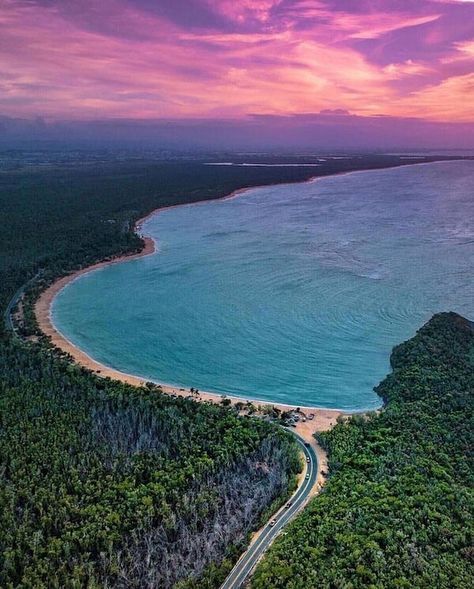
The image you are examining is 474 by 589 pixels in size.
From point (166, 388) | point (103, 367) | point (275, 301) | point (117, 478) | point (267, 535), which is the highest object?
point (275, 301)

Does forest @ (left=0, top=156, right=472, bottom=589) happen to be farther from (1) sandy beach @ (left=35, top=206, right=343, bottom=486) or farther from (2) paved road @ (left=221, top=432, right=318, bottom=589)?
(1) sandy beach @ (left=35, top=206, right=343, bottom=486)

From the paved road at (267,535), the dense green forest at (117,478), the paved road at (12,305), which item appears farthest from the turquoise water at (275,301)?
the paved road at (267,535)

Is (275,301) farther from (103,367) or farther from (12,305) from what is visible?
(12,305)

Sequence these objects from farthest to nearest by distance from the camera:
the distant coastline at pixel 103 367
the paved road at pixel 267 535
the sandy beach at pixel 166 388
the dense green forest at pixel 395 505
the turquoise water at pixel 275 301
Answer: the turquoise water at pixel 275 301, the distant coastline at pixel 103 367, the sandy beach at pixel 166 388, the paved road at pixel 267 535, the dense green forest at pixel 395 505

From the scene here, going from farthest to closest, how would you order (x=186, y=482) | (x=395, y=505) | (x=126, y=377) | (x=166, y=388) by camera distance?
(x=126, y=377), (x=166, y=388), (x=186, y=482), (x=395, y=505)

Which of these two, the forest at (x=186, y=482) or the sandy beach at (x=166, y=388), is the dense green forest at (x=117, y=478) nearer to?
the forest at (x=186, y=482)

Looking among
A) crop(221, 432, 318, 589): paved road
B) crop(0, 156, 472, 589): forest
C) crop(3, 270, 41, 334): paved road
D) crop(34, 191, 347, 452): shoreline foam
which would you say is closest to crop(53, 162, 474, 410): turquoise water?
crop(34, 191, 347, 452): shoreline foam

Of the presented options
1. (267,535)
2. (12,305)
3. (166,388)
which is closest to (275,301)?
(166,388)
